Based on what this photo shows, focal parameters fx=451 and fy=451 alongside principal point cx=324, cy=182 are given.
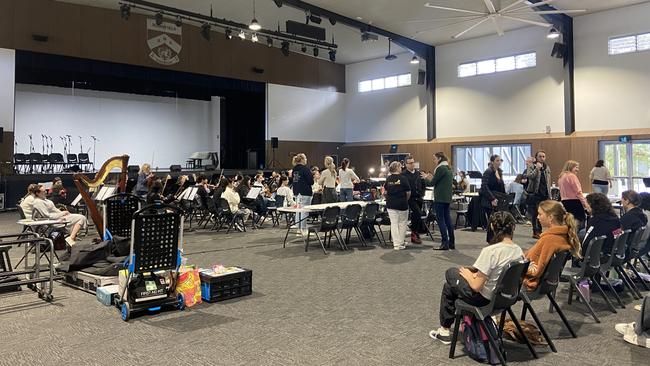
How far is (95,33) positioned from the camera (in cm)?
1352

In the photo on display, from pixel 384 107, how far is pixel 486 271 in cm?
1659

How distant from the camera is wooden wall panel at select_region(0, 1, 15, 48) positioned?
481 inches

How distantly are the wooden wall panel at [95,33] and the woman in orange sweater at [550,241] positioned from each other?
45.0 ft

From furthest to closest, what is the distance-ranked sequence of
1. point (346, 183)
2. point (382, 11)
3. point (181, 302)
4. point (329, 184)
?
point (382, 11)
point (346, 183)
point (329, 184)
point (181, 302)

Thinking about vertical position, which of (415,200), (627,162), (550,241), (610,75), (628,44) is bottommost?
(550,241)

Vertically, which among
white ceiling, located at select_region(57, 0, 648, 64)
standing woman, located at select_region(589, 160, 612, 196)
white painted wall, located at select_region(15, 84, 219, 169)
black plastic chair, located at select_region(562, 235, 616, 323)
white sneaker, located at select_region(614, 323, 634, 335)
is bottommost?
white sneaker, located at select_region(614, 323, 634, 335)

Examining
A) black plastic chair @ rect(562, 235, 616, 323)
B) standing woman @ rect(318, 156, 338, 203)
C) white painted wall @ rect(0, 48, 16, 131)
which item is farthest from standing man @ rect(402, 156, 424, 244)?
white painted wall @ rect(0, 48, 16, 131)

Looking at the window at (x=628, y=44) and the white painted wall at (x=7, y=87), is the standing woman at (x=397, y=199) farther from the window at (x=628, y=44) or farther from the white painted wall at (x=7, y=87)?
the white painted wall at (x=7, y=87)

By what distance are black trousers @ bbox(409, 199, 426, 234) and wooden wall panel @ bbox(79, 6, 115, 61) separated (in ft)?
35.5

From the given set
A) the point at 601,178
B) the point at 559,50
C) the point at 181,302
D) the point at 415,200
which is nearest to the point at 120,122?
the point at 415,200

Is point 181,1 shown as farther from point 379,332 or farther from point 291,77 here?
point 379,332

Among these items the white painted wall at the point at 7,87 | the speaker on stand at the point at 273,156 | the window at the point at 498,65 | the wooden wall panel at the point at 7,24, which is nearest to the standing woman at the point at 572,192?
the window at the point at 498,65

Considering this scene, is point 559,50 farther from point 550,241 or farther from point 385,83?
point 550,241

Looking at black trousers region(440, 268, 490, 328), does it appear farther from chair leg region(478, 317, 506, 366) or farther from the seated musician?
the seated musician
